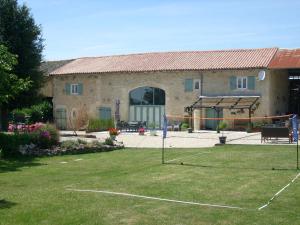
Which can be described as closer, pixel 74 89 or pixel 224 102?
pixel 224 102

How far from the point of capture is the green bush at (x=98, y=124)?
35.4 metres

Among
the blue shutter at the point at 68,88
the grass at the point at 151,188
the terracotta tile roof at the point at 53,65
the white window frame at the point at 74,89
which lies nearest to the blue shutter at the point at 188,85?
the white window frame at the point at 74,89

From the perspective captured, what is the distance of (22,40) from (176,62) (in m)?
15.0

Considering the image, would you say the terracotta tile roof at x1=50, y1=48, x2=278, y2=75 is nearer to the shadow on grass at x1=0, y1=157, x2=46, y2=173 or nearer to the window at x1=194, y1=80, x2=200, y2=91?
the window at x1=194, y1=80, x2=200, y2=91

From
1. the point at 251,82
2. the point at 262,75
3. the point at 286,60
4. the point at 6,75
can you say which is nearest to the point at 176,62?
the point at 251,82

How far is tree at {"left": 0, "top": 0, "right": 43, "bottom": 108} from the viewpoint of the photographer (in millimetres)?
26844

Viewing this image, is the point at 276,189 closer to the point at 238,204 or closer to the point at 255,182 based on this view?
the point at 255,182

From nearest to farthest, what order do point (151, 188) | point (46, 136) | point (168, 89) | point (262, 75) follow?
Answer: point (151, 188), point (46, 136), point (262, 75), point (168, 89)

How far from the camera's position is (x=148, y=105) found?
39.3 metres

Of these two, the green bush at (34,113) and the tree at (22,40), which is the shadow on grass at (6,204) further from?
the green bush at (34,113)

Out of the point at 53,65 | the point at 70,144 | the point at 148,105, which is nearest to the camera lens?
the point at 70,144

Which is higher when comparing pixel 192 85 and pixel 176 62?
pixel 176 62

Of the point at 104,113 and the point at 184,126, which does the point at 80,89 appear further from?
the point at 184,126

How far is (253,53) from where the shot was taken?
122ft
